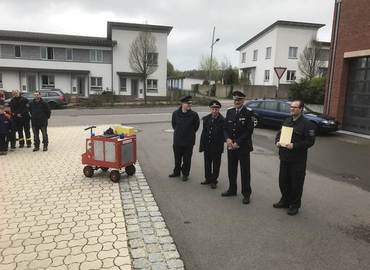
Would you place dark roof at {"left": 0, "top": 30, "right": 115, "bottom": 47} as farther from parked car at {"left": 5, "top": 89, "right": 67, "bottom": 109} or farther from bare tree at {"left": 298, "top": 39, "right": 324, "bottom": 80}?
bare tree at {"left": 298, "top": 39, "right": 324, "bottom": 80}

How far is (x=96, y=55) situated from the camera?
1532 inches

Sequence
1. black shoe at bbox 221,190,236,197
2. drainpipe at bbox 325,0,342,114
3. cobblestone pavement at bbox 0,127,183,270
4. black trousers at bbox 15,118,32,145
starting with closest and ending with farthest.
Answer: cobblestone pavement at bbox 0,127,183,270 < black shoe at bbox 221,190,236,197 < black trousers at bbox 15,118,32,145 < drainpipe at bbox 325,0,342,114

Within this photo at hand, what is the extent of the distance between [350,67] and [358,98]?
1.58m

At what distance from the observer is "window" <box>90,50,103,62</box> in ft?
127

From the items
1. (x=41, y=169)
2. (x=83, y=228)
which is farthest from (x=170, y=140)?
(x=83, y=228)

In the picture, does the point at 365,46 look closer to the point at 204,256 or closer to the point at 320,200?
the point at 320,200

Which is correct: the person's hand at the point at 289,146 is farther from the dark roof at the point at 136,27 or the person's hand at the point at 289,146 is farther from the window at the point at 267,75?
the window at the point at 267,75

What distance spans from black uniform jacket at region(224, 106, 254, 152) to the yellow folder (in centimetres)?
61

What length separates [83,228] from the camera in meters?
4.86

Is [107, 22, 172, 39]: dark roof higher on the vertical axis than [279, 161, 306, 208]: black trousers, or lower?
higher

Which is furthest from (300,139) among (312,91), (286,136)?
(312,91)

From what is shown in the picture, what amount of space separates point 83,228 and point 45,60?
36683mm

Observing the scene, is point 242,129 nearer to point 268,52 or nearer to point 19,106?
point 19,106

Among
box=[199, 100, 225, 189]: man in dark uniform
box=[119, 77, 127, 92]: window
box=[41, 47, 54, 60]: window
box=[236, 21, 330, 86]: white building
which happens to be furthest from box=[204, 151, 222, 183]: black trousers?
box=[236, 21, 330, 86]: white building
